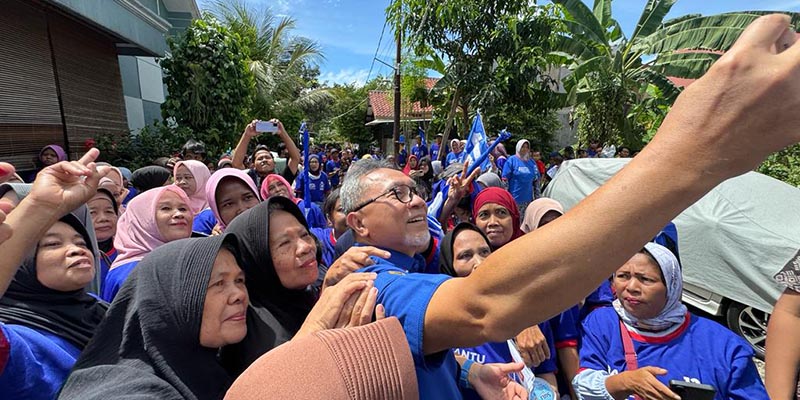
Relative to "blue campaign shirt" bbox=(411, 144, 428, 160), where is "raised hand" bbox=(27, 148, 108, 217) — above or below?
above

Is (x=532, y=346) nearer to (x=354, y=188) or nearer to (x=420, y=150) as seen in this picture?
(x=354, y=188)

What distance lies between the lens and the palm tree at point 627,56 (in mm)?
11312

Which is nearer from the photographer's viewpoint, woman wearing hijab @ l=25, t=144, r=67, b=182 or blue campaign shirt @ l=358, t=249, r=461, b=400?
blue campaign shirt @ l=358, t=249, r=461, b=400

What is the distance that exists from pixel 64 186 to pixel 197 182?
2.34 m

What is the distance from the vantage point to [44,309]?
1663 millimetres

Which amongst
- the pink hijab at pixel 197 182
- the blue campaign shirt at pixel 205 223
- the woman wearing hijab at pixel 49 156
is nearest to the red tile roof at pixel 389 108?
the woman wearing hijab at pixel 49 156

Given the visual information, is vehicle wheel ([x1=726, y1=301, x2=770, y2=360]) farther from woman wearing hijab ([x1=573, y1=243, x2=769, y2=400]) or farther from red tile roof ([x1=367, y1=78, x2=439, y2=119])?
red tile roof ([x1=367, y1=78, x2=439, y2=119])

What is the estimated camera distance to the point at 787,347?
1.74 m

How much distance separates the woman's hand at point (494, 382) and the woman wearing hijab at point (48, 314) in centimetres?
142

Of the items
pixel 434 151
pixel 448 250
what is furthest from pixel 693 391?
pixel 434 151

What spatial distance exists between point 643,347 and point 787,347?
53cm

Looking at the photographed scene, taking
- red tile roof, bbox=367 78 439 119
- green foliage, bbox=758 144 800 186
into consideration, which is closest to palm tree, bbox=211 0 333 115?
red tile roof, bbox=367 78 439 119

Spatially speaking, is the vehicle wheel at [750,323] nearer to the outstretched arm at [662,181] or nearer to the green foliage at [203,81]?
the outstretched arm at [662,181]

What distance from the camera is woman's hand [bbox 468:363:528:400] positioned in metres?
1.31
